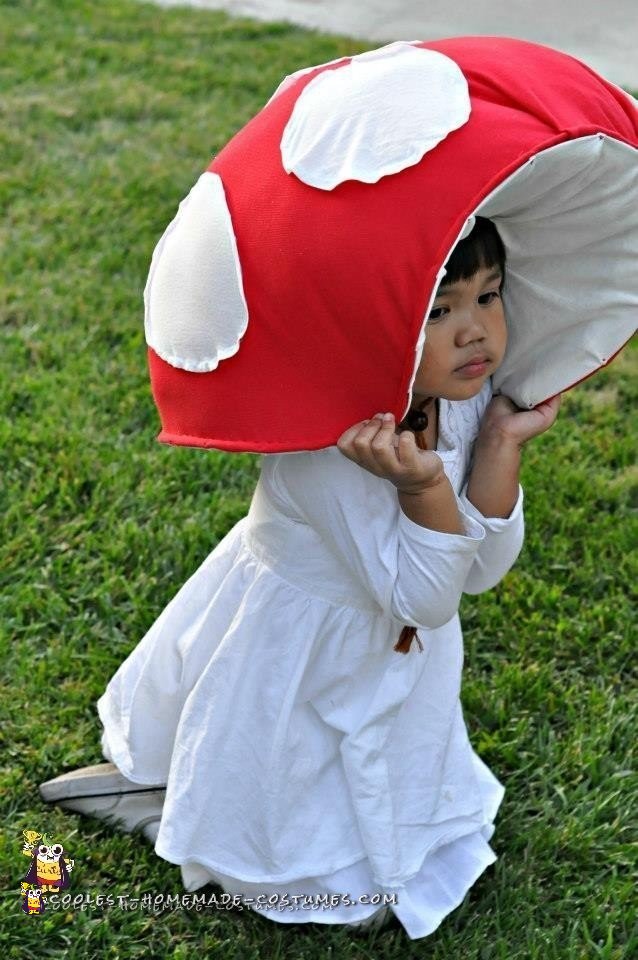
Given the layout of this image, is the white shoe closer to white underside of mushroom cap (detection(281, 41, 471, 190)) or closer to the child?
the child

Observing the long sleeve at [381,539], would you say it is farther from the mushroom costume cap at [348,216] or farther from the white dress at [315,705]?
the mushroom costume cap at [348,216]

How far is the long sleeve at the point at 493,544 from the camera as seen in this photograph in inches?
76.0

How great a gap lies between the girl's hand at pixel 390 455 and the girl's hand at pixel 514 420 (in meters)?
0.27

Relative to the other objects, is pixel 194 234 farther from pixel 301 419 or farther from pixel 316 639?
pixel 316 639

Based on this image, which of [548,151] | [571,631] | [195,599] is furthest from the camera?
[571,631]

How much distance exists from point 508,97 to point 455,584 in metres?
0.67

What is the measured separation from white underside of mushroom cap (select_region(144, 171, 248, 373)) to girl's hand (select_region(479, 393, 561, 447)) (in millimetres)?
576

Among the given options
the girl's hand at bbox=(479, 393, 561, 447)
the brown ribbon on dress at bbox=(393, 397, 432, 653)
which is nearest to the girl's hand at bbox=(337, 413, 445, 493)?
the brown ribbon on dress at bbox=(393, 397, 432, 653)

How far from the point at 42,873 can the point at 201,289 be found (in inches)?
44.6

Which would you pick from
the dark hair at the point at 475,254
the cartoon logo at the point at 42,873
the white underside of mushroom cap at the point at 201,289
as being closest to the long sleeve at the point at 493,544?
the dark hair at the point at 475,254

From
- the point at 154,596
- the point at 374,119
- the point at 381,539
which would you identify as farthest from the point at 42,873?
the point at 374,119

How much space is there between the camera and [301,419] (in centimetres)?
157

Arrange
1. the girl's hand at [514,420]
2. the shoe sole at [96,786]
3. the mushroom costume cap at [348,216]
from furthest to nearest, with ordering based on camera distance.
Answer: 1. the shoe sole at [96,786]
2. the girl's hand at [514,420]
3. the mushroom costume cap at [348,216]

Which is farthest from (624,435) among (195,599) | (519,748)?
(195,599)
